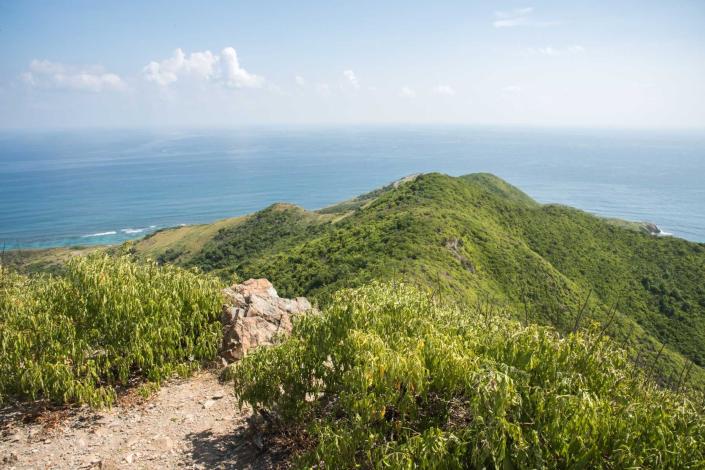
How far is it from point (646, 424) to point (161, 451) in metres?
11.8

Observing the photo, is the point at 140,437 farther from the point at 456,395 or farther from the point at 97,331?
the point at 456,395

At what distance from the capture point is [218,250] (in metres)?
97.1

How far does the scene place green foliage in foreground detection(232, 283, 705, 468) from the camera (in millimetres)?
7199

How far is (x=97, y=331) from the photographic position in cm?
1356

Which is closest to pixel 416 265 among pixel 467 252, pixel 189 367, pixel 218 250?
pixel 467 252

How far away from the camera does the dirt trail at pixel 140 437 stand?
37.4ft

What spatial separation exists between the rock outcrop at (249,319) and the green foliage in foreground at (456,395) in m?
4.49

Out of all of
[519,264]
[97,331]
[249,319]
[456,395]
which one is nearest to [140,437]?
[97,331]

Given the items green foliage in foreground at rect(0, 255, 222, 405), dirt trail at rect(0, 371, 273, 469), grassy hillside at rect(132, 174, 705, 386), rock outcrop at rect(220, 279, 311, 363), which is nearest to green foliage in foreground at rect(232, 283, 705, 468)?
dirt trail at rect(0, 371, 273, 469)

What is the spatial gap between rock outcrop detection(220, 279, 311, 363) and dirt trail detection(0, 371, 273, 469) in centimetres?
254

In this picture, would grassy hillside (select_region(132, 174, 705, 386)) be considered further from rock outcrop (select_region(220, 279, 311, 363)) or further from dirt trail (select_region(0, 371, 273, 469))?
dirt trail (select_region(0, 371, 273, 469))

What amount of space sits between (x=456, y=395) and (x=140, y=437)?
30.5 feet

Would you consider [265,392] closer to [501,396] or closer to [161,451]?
[161,451]

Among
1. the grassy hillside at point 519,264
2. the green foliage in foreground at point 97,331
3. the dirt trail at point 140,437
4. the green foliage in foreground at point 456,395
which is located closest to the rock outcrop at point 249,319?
the green foliage in foreground at point 97,331
